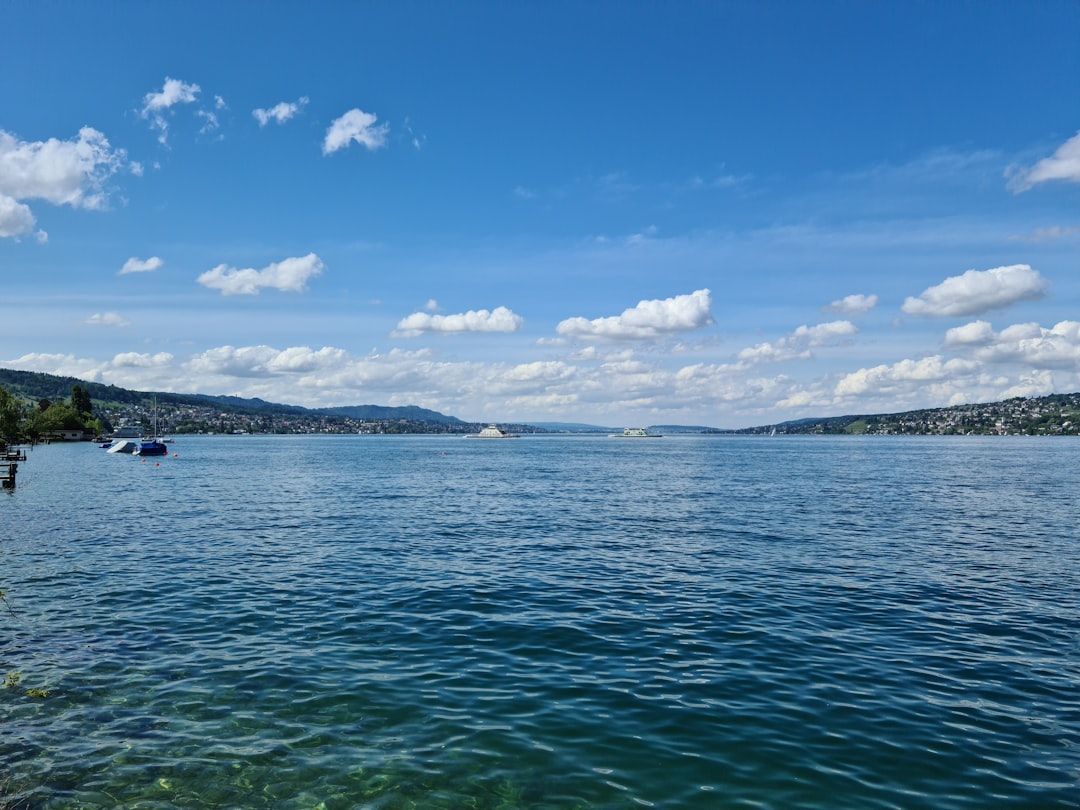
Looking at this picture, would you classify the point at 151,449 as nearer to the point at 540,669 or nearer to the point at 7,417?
the point at 7,417

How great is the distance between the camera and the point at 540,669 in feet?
60.7

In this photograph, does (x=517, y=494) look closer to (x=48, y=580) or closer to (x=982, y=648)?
(x=48, y=580)

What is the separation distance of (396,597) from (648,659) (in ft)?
38.1

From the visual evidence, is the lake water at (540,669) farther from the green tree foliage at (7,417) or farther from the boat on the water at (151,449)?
the green tree foliage at (7,417)

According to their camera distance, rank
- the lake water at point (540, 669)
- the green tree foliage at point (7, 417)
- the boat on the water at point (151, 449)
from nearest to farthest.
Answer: the lake water at point (540, 669) < the green tree foliage at point (7, 417) < the boat on the water at point (151, 449)

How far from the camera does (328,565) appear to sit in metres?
33.1

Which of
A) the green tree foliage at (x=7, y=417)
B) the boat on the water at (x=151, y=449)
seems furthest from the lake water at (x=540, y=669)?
the green tree foliage at (x=7, y=417)

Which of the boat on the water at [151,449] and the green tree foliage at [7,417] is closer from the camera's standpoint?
the green tree foliage at [7,417]

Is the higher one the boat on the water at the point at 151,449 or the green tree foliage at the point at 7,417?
the green tree foliage at the point at 7,417

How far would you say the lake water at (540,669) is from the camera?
41.1 ft

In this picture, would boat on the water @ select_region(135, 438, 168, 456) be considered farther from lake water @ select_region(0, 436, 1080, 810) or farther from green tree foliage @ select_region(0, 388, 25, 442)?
lake water @ select_region(0, 436, 1080, 810)

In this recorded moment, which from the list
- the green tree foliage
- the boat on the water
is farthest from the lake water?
the green tree foliage

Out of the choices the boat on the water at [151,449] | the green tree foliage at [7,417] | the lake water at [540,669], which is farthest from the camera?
the boat on the water at [151,449]

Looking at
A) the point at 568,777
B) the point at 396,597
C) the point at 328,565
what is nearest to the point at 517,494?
the point at 328,565
